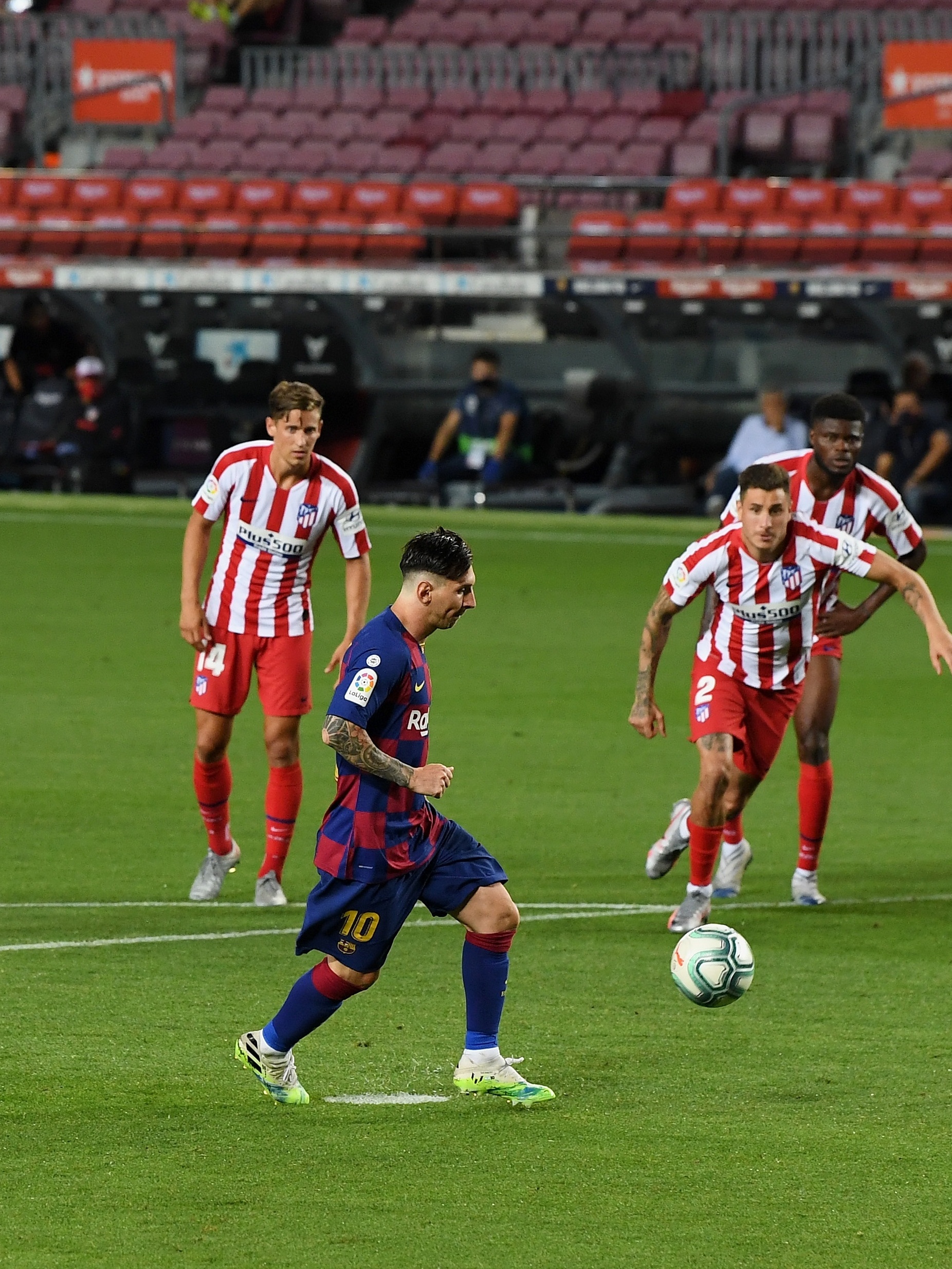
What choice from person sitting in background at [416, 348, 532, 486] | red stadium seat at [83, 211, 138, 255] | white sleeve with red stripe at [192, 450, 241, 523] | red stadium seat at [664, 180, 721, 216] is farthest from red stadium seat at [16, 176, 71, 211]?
white sleeve with red stripe at [192, 450, 241, 523]

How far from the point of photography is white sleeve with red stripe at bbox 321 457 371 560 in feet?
26.5

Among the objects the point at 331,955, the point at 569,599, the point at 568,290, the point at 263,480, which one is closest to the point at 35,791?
the point at 263,480

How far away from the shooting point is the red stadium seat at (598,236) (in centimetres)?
2259

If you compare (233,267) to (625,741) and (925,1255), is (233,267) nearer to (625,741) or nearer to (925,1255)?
(625,741)

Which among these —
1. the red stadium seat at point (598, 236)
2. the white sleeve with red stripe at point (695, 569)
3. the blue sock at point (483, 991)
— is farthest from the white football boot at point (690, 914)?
the red stadium seat at point (598, 236)

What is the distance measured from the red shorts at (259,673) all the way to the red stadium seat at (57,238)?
16.7 meters

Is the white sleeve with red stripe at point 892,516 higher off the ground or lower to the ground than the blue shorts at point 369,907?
higher

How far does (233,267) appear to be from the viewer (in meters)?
22.3

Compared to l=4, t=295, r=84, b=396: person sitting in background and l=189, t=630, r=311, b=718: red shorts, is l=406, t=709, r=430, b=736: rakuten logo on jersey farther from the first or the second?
l=4, t=295, r=84, b=396: person sitting in background

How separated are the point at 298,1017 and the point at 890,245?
17923 millimetres

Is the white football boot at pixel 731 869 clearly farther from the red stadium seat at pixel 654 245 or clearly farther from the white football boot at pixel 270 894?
the red stadium seat at pixel 654 245

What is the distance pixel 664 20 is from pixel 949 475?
1200 cm

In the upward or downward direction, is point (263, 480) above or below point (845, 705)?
above

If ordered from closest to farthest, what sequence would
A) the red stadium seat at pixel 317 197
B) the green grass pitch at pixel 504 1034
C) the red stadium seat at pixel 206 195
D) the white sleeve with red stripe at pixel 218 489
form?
the green grass pitch at pixel 504 1034
the white sleeve with red stripe at pixel 218 489
the red stadium seat at pixel 317 197
the red stadium seat at pixel 206 195
